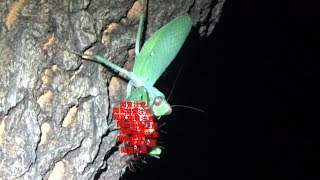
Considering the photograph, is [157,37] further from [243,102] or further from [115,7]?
[243,102]

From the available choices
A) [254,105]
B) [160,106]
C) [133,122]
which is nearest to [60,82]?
[133,122]

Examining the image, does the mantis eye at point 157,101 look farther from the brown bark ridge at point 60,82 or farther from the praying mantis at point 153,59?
the brown bark ridge at point 60,82

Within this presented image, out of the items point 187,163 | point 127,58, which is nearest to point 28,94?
point 127,58

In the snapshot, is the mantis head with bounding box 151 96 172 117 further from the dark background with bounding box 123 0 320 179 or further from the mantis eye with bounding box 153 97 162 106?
the dark background with bounding box 123 0 320 179

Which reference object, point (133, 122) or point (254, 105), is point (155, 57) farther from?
point (254, 105)

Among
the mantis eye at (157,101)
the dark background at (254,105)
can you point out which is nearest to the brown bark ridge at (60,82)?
the mantis eye at (157,101)

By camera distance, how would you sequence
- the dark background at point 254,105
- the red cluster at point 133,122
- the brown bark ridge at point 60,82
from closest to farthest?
1. the brown bark ridge at point 60,82
2. the red cluster at point 133,122
3. the dark background at point 254,105
